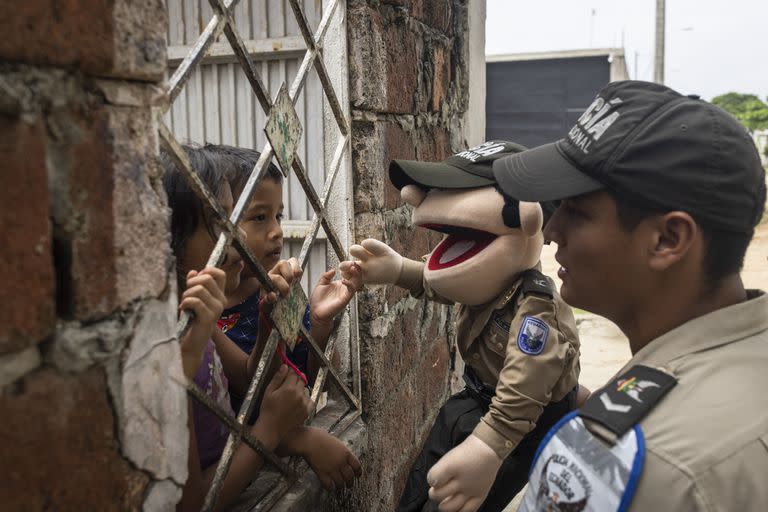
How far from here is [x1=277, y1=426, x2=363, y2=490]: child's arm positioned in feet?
5.85

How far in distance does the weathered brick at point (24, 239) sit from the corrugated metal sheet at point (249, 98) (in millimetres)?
2113

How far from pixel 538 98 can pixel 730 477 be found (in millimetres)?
9687

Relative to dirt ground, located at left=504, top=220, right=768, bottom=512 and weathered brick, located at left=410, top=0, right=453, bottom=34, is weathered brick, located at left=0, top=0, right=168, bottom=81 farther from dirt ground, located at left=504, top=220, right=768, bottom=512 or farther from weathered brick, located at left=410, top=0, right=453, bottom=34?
dirt ground, located at left=504, top=220, right=768, bottom=512

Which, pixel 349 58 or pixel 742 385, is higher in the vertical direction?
pixel 349 58

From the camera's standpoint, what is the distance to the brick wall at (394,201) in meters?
2.14

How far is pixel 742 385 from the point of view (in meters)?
0.93

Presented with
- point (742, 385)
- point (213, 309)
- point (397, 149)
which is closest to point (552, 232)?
point (742, 385)

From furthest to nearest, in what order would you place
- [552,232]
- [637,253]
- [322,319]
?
[322,319] < [552,232] < [637,253]

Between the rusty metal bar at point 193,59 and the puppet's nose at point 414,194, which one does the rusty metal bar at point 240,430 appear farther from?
the puppet's nose at point 414,194

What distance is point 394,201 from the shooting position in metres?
2.38

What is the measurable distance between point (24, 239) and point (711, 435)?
868 millimetres

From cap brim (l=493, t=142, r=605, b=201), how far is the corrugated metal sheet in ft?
5.16

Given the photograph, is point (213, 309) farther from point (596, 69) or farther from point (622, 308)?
point (596, 69)

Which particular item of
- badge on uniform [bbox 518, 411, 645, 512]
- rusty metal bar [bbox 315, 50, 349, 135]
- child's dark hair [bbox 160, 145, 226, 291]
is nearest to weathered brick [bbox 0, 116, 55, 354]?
badge on uniform [bbox 518, 411, 645, 512]
